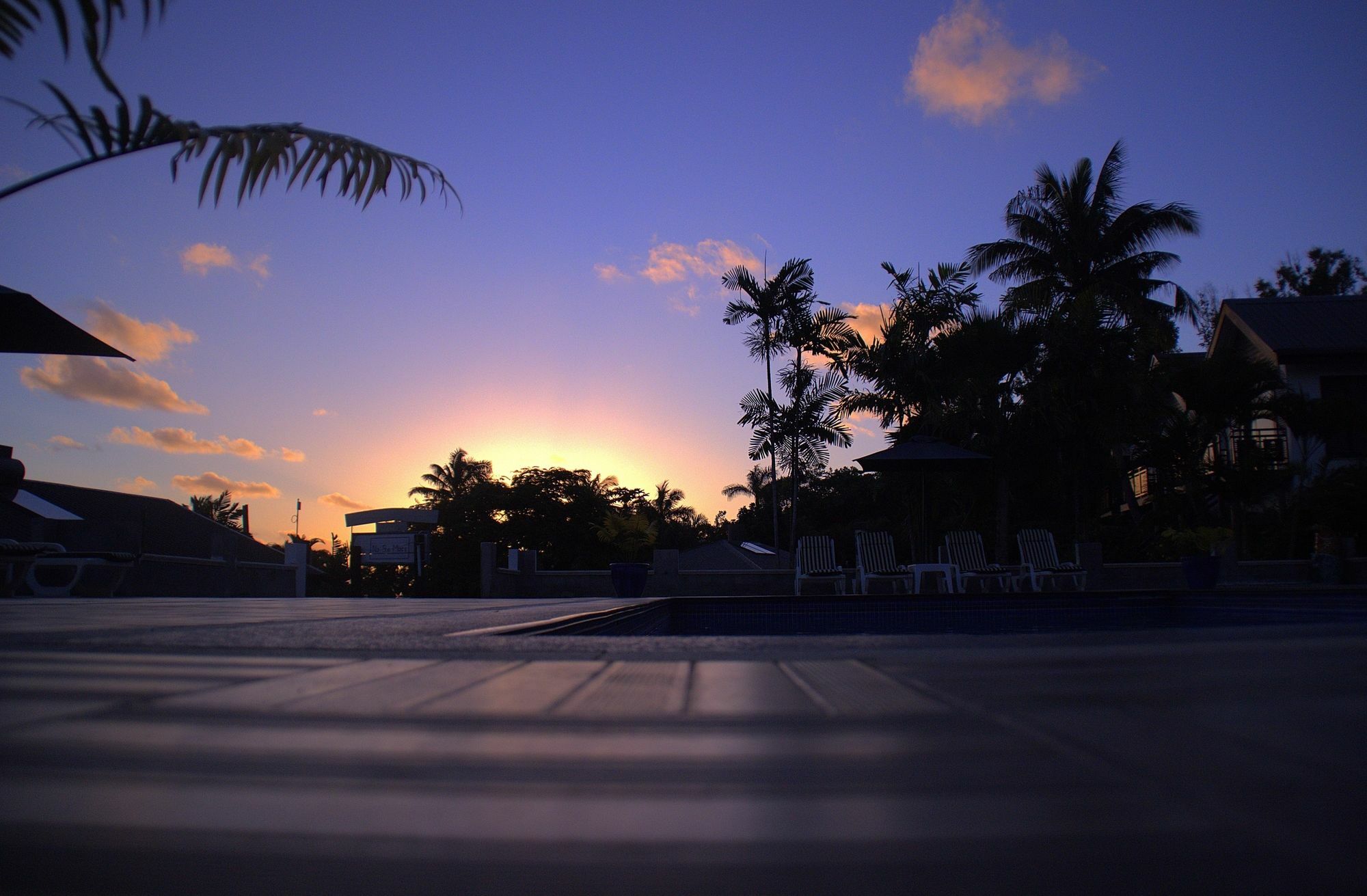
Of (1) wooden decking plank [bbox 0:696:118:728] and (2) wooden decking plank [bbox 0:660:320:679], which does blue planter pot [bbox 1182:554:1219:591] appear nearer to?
(2) wooden decking plank [bbox 0:660:320:679]

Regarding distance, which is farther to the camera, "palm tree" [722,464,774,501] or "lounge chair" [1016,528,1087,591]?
"palm tree" [722,464,774,501]

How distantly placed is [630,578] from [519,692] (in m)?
10.3

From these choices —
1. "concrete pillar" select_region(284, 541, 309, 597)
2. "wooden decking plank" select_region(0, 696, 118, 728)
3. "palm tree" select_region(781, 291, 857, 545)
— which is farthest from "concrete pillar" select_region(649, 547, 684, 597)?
"wooden decking plank" select_region(0, 696, 118, 728)

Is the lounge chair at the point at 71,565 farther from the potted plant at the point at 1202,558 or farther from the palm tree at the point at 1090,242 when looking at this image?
the palm tree at the point at 1090,242

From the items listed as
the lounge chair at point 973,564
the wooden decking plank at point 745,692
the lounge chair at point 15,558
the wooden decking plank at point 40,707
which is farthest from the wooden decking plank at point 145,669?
the lounge chair at point 973,564

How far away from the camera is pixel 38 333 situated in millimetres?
6039

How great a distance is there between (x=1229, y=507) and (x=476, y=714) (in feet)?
63.4

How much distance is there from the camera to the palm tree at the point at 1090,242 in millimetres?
18656

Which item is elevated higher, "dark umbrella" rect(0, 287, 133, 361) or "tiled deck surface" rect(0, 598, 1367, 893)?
"dark umbrella" rect(0, 287, 133, 361)

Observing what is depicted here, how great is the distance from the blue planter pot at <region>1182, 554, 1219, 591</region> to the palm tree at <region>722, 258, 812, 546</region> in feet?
27.7

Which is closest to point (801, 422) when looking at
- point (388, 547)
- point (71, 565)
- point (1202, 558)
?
point (1202, 558)

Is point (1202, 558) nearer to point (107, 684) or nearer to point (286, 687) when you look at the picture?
point (286, 687)

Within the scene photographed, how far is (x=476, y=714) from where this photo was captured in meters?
0.80

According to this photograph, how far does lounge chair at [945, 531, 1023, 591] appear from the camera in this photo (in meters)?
11.3
